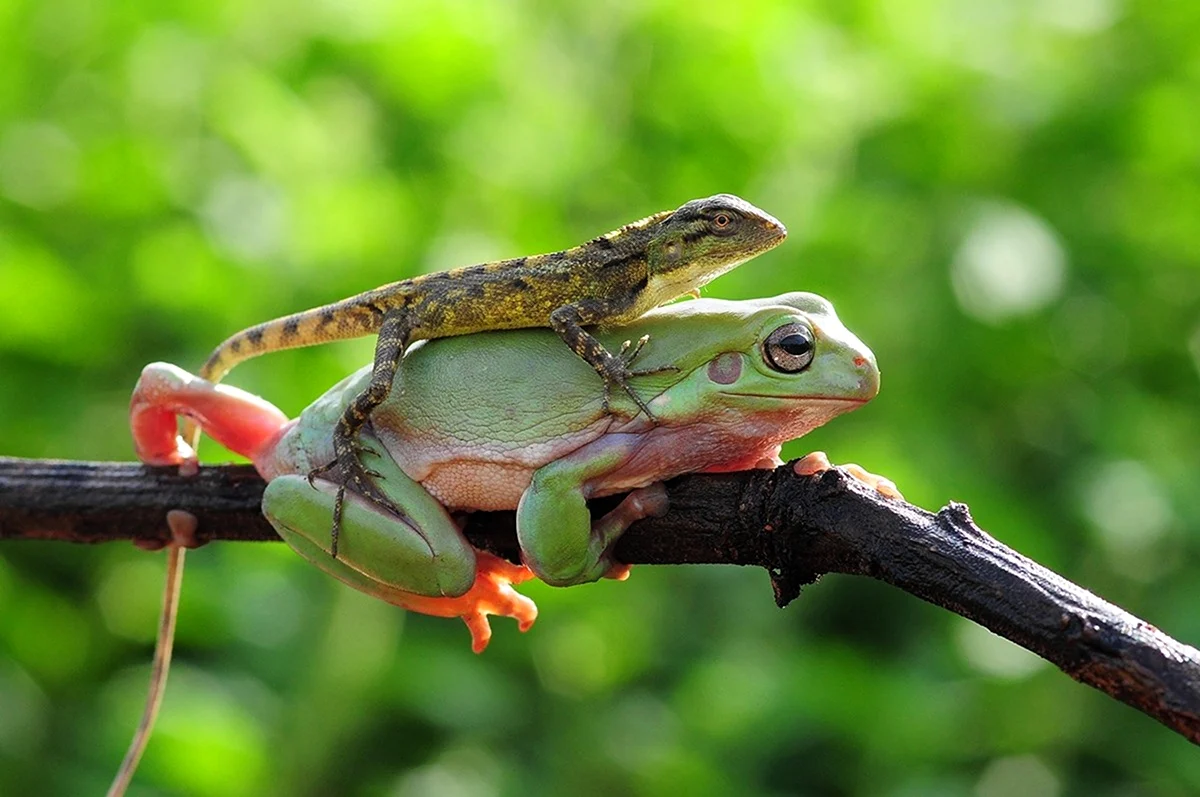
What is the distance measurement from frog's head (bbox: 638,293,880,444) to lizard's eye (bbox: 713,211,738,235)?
0.19m

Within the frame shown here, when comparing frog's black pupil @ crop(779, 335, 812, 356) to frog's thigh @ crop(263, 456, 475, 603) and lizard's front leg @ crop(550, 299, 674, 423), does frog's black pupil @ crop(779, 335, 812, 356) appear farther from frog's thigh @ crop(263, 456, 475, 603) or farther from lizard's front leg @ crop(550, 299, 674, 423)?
frog's thigh @ crop(263, 456, 475, 603)

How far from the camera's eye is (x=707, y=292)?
5.23 m

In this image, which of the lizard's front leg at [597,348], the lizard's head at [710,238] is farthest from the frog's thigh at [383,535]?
the lizard's head at [710,238]

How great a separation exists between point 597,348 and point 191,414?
103cm

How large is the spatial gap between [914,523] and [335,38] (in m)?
4.64

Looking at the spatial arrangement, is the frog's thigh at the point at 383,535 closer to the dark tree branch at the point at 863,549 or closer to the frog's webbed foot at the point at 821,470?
the dark tree branch at the point at 863,549

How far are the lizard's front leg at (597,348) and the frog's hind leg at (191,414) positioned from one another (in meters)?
0.75

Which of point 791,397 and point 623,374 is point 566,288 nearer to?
point 623,374

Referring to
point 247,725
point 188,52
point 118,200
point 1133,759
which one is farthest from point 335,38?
point 1133,759

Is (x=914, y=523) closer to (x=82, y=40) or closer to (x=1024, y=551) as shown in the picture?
(x=1024, y=551)

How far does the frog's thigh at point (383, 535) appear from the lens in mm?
2697

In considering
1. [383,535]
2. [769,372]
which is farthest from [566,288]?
[383,535]

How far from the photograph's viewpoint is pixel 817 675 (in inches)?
197

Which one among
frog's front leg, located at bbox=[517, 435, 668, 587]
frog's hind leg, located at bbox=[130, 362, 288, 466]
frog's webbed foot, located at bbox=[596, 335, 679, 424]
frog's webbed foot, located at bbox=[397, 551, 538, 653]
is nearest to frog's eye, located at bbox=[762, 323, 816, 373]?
frog's webbed foot, located at bbox=[596, 335, 679, 424]
